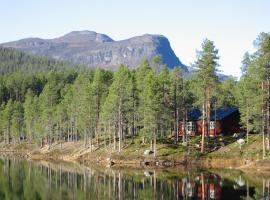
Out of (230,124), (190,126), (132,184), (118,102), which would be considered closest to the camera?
(132,184)

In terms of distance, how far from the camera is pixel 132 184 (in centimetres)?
5378

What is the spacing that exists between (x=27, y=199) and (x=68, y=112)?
65306mm

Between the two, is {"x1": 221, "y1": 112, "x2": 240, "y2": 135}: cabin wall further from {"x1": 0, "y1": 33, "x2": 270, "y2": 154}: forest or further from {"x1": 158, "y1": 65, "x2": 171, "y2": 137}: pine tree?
{"x1": 158, "y1": 65, "x2": 171, "y2": 137}: pine tree

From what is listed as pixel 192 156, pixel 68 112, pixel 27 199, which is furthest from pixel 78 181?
pixel 68 112

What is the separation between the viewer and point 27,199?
46.1 m

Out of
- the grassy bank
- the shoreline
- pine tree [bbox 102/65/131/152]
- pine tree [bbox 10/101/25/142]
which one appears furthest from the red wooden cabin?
pine tree [bbox 10/101/25/142]

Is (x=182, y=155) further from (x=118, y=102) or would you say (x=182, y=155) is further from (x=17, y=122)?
(x=17, y=122)

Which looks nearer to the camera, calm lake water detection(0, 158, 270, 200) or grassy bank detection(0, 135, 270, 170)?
calm lake water detection(0, 158, 270, 200)

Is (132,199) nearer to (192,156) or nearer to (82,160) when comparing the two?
(192,156)

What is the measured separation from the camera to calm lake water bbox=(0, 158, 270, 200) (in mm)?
45062

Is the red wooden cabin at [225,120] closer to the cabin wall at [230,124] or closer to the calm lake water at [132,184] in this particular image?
Result: the cabin wall at [230,124]

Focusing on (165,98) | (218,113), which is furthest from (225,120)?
(165,98)

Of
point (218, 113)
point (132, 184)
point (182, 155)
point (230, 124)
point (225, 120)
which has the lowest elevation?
point (132, 184)

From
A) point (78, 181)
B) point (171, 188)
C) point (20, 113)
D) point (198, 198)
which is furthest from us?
point (20, 113)
